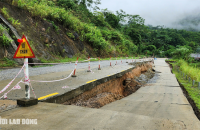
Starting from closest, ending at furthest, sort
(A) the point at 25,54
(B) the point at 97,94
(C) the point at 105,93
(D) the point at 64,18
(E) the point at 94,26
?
(A) the point at 25,54 → (B) the point at 97,94 → (C) the point at 105,93 → (D) the point at 64,18 → (E) the point at 94,26

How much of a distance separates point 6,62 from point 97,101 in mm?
9525

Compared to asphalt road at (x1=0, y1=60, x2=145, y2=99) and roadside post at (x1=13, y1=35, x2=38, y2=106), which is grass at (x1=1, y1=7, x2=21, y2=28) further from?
roadside post at (x1=13, y1=35, x2=38, y2=106)

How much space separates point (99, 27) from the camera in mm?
48500

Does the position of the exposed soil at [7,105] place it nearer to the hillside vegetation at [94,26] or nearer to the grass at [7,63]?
the grass at [7,63]

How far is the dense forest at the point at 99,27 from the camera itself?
2308 cm

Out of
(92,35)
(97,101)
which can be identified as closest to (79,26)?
(92,35)

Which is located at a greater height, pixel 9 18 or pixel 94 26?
pixel 94 26

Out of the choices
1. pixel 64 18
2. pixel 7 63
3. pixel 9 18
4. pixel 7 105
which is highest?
pixel 64 18

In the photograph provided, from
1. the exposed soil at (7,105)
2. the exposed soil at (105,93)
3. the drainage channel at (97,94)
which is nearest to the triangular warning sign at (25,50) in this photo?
the exposed soil at (7,105)

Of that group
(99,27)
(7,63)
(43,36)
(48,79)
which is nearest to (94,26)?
(99,27)

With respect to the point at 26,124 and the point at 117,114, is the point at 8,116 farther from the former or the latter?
the point at 117,114

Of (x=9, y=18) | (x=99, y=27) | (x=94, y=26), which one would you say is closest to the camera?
(x=9, y=18)

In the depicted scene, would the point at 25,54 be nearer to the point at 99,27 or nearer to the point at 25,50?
the point at 25,50

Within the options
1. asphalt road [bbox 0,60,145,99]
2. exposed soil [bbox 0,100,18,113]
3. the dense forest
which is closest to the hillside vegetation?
the dense forest
